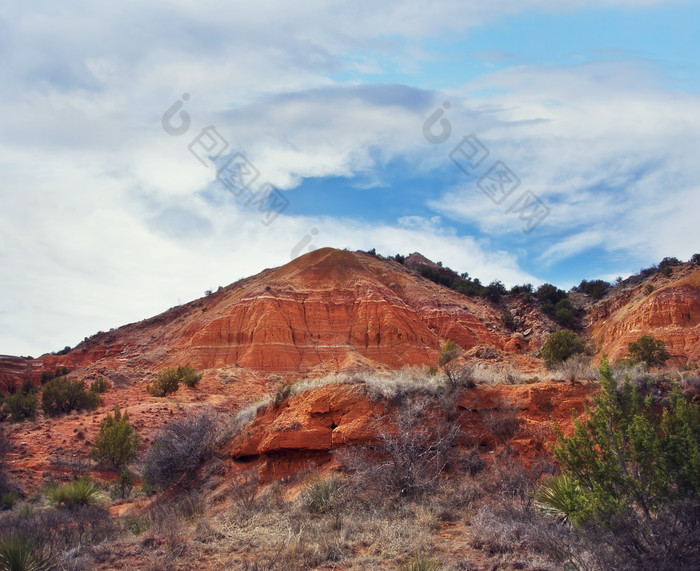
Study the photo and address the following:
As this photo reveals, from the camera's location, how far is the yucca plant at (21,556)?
661cm

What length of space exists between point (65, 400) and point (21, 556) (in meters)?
22.9

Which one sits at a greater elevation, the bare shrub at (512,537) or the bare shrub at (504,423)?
the bare shrub at (504,423)

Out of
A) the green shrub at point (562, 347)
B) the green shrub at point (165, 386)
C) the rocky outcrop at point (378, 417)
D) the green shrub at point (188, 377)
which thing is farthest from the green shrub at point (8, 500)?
the green shrub at point (562, 347)

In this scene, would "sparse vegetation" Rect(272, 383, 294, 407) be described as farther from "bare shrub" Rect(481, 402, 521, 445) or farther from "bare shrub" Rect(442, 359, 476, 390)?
"bare shrub" Rect(481, 402, 521, 445)

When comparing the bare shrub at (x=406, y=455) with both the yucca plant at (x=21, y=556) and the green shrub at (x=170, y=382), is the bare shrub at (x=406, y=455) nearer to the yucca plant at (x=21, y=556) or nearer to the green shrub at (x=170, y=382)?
the yucca plant at (x=21, y=556)

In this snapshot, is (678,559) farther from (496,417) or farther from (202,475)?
(202,475)

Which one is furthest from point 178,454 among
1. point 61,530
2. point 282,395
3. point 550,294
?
point 550,294

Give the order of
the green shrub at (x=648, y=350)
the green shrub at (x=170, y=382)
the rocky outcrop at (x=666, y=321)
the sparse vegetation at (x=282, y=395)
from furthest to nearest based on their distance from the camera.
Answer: the rocky outcrop at (x=666, y=321) < the green shrub at (x=170, y=382) < the green shrub at (x=648, y=350) < the sparse vegetation at (x=282, y=395)

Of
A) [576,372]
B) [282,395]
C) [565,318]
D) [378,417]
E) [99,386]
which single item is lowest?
[378,417]

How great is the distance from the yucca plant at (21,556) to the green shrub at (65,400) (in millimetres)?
21626

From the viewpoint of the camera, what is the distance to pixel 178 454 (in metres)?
13.2

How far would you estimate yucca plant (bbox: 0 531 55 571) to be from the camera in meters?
6.61

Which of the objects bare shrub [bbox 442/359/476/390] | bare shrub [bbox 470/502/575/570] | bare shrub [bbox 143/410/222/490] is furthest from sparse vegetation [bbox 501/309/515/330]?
bare shrub [bbox 470/502/575/570]

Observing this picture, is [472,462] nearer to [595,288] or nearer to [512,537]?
[512,537]
